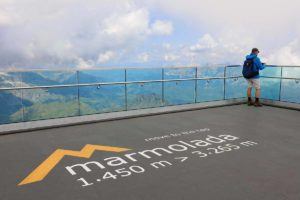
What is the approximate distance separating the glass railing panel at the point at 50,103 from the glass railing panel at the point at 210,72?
3750mm

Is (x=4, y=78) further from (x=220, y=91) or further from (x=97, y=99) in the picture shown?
(x=220, y=91)

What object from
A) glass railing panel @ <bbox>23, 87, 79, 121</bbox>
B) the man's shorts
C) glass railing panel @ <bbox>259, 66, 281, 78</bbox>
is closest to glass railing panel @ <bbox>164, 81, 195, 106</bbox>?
the man's shorts

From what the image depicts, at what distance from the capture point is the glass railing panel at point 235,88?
9977 millimetres

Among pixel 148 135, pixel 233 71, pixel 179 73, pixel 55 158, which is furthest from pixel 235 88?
pixel 55 158

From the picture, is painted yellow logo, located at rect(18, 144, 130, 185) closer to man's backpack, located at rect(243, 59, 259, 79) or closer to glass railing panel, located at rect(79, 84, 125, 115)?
glass railing panel, located at rect(79, 84, 125, 115)

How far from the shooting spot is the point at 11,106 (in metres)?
6.61

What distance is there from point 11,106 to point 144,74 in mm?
3267

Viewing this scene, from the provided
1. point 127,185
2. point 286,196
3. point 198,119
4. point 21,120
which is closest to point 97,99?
point 21,120

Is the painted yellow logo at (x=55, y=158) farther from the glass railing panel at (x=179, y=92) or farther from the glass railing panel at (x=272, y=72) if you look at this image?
the glass railing panel at (x=272, y=72)

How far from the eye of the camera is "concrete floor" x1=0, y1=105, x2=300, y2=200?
3.55 meters

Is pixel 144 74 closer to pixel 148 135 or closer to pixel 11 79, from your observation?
pixel 148 135

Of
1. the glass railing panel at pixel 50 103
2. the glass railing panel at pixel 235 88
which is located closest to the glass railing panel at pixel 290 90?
the glass railing panel at pixel 235 88

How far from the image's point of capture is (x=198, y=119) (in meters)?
7.27

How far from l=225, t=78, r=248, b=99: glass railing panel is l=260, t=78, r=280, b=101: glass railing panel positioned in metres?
0.56
